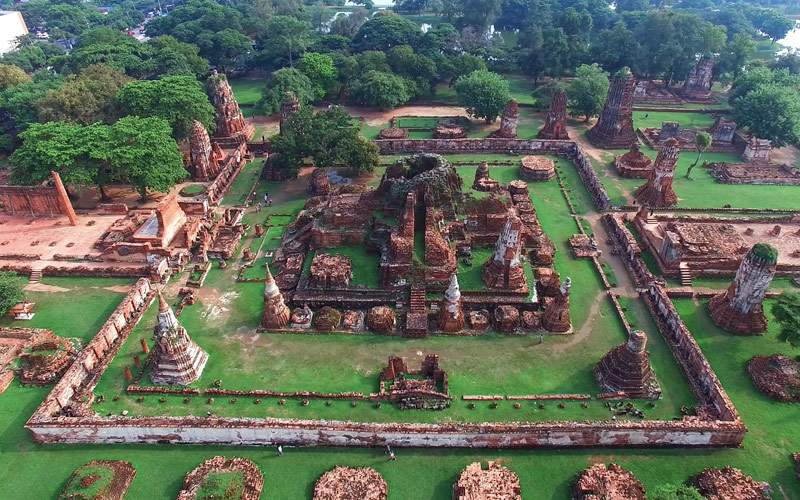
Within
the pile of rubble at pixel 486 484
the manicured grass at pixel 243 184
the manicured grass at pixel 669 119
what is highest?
the manicured grass at pixel 669 119

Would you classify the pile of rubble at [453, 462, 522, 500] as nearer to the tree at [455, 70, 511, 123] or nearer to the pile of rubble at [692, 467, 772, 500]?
the pile of rubble at [692, 467, 772, 500]

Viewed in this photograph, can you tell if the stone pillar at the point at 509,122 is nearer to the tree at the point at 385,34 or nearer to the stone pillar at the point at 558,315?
the stone pillar at the point at 558,315

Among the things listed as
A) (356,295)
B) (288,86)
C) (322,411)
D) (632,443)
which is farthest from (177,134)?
(632,443)

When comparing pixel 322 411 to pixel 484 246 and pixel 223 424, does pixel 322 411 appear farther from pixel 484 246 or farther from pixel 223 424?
pixel 484 246

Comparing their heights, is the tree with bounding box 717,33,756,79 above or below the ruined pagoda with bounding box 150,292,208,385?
above

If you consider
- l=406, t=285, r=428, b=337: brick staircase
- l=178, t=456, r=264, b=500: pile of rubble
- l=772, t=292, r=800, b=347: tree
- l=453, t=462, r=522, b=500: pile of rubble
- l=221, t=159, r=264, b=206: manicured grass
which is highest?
l=772, t=292, r=800, b=347: tree

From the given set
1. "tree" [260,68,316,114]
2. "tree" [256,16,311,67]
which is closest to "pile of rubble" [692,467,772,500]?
→ "tree" [260,68,316,114]

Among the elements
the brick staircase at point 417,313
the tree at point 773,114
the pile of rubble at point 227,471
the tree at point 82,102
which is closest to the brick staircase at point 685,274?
the brick staircase at point 417,313
